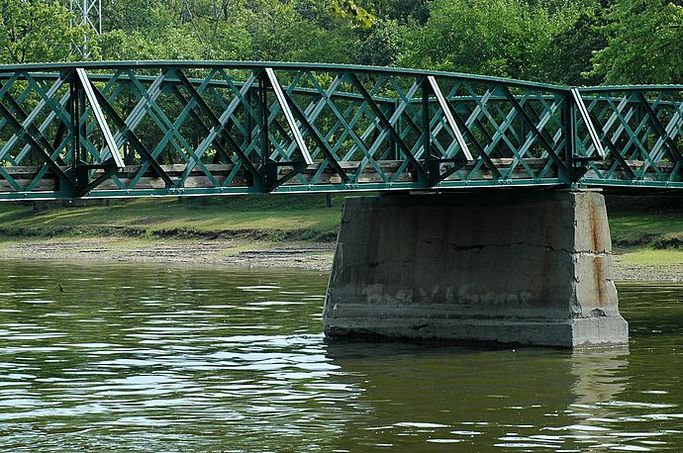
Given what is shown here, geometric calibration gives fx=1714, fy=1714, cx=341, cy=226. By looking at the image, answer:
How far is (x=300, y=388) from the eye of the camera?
25.5 m

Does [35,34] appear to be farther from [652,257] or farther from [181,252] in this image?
[652,257]

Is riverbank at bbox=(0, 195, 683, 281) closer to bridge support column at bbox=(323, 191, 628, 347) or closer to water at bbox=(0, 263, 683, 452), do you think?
water at bbox=(0, 263, 683, 452)

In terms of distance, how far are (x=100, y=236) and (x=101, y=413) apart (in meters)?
52.0

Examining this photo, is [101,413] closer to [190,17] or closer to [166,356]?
[166,356]

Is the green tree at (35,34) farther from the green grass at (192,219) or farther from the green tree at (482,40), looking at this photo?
the green tree at (482,40)

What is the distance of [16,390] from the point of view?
995 inches

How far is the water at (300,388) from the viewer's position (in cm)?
2086

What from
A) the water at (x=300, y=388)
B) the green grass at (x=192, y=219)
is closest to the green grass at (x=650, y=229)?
the green grass at (x=192, y=219)

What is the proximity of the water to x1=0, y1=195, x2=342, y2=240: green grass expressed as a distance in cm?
2735

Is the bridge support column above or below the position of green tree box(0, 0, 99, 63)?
below

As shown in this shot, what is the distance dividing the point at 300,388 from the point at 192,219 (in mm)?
48736

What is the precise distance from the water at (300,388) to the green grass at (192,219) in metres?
27.4

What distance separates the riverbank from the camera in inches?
2136

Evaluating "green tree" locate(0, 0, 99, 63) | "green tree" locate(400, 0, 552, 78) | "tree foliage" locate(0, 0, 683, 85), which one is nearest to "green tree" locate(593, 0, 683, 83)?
"tree foliage" locate(0, 0, 683, 85)
